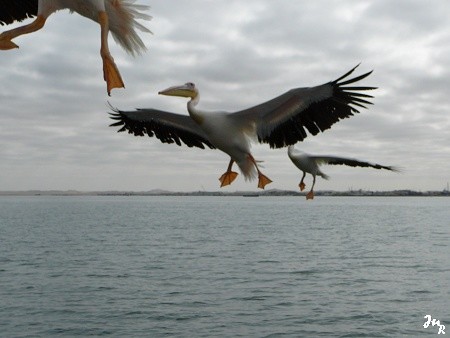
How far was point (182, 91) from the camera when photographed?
2.83m

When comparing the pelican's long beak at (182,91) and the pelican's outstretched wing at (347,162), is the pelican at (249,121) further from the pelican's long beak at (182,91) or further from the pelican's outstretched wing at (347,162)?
the pelican's outstretched wing at (347,162)

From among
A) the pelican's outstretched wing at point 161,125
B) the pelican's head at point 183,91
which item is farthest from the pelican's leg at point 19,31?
the pelican's outstretched wing at point 161,125

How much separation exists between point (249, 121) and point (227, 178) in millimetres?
536

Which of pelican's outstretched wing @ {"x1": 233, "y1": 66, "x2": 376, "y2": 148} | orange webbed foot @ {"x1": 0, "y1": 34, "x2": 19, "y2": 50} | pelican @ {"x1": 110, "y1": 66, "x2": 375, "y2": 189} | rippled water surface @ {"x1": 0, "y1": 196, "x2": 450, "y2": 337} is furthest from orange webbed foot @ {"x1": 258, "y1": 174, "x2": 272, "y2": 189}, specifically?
rippled water surface @ {"x1": 0, "y1": 196, "x2": 450, "y2": 337}

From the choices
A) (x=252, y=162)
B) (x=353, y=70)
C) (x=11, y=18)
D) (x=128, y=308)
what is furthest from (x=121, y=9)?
(x=128, y=308)

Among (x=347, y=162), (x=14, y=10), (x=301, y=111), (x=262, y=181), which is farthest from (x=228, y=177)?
(x=347, y=162)

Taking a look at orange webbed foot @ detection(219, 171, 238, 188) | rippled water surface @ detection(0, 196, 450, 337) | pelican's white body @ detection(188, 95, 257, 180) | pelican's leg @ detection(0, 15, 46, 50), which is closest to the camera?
pelican's leg @ detection(0, 15, 46, 50)

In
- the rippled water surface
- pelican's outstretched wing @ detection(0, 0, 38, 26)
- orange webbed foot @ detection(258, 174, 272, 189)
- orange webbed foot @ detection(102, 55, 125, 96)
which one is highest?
pelican's outstretched wing @ detection(0, 0, 38, 26)

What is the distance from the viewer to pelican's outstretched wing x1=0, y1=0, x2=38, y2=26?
2.64 metres

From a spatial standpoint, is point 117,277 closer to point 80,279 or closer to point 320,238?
point 80,279

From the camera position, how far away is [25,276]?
302ft

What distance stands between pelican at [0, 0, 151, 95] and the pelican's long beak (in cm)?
23

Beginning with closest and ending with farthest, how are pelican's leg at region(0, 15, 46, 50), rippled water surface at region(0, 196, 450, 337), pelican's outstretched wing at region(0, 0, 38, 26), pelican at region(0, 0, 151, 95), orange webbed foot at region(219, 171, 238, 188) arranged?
1. pelican at region(0, 0, 151, 95)
2. pelican's leg at region(0, 15, 46, 50)
3. pelican's outstretched wing at region(0, 0, 38, 26)
4. orange webbed foot at region(219, 171, 238, 188)
5. rippled water surface at region(0, 196, 450, 337)

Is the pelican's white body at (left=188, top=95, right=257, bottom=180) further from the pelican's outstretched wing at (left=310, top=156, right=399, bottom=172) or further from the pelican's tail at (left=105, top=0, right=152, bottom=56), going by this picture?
the pelican's outstretched wing at (left=310, top=156, right=399, bottom=172)
